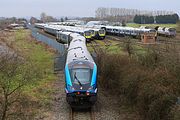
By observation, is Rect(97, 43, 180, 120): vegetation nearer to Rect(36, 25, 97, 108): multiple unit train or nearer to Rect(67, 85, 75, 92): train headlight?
Rect(36, 25, 97, 108): multiple unit train

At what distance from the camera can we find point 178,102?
40.0 ft

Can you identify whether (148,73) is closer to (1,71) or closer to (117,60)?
(117,60)

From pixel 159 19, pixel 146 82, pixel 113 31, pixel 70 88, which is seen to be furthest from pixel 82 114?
pixel 159 19

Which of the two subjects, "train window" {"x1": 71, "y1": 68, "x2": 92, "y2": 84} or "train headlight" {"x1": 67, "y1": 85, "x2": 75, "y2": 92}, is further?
"train window" {"x1": 71, "y1": 68, "x2": 92, "y2": 84}

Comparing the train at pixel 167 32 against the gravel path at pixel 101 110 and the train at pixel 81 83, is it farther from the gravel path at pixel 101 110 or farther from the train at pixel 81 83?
the train at pixel 81 83

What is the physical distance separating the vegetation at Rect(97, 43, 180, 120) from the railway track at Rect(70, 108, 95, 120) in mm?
2245

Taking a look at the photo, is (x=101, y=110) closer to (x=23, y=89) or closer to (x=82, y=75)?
(x=82, y=75)

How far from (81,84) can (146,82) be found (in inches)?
144

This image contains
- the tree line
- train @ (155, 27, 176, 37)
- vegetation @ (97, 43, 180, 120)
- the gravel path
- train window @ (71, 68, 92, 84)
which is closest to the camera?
vegetation @ (97, 43, 180, 120)

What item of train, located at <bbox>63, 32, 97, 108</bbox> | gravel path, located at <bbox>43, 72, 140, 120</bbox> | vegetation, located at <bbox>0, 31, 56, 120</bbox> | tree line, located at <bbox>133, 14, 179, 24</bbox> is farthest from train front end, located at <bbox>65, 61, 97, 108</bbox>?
tree line, located at <bbox>133, 14, 179, 24</bbox>

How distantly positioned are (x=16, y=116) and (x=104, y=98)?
7.44 meters

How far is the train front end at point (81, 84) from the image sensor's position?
16.2 m

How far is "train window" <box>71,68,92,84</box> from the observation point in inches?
653

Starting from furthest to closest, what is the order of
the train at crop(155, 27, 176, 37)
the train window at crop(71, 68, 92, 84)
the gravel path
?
the train at crop(155, 27, 176, 37) < the train window at crop(71, 68, 92, 84) < the gravel path
